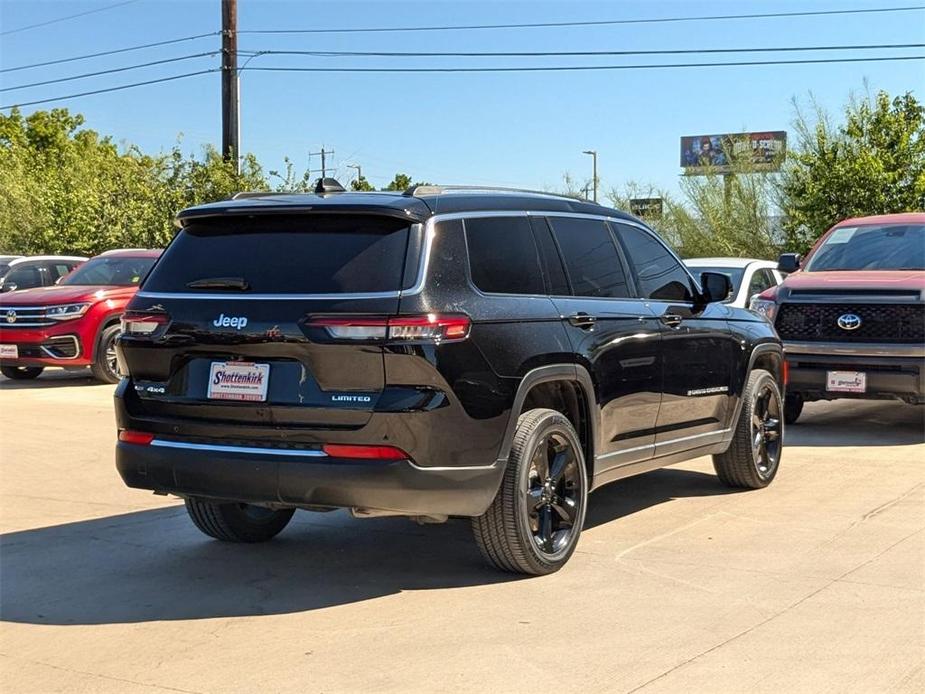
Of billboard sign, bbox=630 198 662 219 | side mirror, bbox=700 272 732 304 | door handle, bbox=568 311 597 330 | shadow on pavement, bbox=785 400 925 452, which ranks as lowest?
shadow on pavement, bbox=785 400 925 452

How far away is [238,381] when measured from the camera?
17.9 feet

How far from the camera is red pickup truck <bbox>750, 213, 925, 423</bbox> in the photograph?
33.5 ft

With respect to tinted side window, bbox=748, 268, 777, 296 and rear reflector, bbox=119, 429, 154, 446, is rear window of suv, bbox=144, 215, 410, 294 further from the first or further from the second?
tinted side window, bbox=748, 268, 777, 296

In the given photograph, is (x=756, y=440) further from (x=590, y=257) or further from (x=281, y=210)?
(x=281, y=210)

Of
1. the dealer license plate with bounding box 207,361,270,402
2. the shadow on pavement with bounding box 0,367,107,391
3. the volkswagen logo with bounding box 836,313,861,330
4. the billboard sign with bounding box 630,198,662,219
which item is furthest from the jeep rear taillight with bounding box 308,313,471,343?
the billboard sign with bounding box 630,198,662,219

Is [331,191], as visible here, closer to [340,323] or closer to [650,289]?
[340,323]

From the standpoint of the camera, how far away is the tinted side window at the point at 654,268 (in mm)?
7223

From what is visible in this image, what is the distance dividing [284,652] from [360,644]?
31 cm

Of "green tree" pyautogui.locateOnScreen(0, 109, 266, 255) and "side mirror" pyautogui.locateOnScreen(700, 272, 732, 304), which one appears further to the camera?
"green tree" pyautogui.locateOnScreen(0, 109, 266, 255)

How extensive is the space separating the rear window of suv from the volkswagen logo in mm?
6163

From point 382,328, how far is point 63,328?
37.0 feet

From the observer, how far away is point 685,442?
7.34 m

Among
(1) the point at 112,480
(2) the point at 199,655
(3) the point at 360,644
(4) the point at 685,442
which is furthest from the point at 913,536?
(1) the point at 112,480

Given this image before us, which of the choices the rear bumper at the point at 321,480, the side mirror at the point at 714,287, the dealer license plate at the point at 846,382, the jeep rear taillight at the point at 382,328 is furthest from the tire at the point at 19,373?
the jeep rear taillight at the point at 382,328
